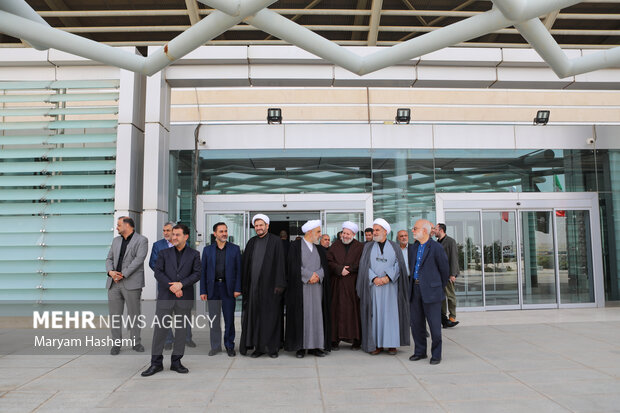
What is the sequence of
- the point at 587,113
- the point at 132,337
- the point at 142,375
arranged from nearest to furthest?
1. the point at 142,375
2. the point at 132,337
3. the point at 587,113

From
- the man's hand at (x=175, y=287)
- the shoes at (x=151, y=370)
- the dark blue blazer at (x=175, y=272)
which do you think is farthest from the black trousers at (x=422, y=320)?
the shoes at (x=151, y=370)

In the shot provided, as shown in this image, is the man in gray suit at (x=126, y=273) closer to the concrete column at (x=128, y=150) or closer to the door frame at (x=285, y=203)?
the concrete column at (x=128, y=150)

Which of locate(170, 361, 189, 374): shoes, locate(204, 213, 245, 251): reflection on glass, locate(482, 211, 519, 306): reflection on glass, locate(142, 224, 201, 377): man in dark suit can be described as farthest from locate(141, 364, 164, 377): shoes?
locate(482, 211, 519, 306): reflection on glass

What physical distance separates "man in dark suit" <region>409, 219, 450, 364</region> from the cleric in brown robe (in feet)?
2.75

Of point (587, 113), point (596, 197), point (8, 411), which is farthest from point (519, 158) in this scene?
point (8, 411)

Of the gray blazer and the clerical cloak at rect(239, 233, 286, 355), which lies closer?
the clerical cloak at rect(239, 233, 286, 355)

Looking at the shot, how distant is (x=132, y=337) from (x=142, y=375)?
152cm

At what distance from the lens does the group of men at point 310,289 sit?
228 inches

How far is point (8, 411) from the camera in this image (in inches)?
150

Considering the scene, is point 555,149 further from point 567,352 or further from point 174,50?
point 174,50

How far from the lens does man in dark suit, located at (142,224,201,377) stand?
4.96 metres

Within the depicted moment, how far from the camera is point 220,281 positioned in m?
6.14

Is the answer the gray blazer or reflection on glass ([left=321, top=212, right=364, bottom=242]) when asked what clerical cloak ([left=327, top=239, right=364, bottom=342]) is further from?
reflection on glass ([left=321, top=212, right=364, bottom=242])

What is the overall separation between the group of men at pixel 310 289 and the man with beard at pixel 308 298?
0.04 feet
